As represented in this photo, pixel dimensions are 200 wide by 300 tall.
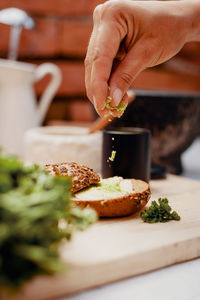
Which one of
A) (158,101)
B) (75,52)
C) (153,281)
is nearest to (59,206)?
(153,281)

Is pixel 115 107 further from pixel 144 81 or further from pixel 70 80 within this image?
pixel 144 81

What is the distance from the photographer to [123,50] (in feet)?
4.93

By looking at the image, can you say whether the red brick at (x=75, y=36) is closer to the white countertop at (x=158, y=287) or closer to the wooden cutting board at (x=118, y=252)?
the wooden cutting board at (x=118, y=252)

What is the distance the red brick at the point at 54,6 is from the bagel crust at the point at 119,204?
2222mm

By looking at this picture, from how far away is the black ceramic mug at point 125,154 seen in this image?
154cm

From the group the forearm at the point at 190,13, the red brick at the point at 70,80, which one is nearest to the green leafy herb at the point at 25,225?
the forearm at the point at 190,13

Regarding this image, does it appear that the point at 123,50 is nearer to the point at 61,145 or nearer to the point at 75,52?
the point at 61,145

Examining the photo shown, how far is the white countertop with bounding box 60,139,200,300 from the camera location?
0.84 meters

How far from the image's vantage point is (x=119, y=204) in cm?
119

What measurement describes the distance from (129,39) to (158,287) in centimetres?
92

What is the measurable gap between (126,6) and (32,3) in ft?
6.11

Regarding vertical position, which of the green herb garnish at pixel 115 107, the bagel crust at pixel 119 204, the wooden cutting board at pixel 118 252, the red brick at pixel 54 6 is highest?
the red brick at pixel 54 6

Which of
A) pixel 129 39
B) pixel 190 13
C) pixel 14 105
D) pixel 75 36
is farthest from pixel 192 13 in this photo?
pixel 75 36

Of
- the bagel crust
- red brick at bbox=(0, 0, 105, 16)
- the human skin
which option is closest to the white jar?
the human skin
